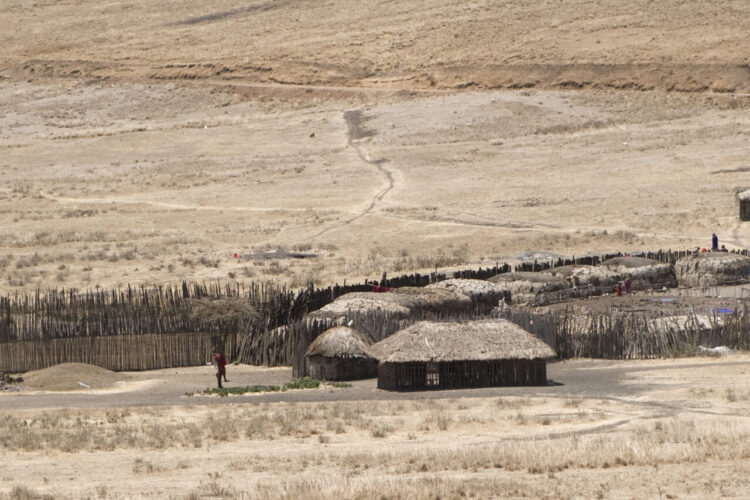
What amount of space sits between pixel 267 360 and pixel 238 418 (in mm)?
7557

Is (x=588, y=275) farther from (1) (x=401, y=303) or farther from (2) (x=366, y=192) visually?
(2) (x=366, y=192)

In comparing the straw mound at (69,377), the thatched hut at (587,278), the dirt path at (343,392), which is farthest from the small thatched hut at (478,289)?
the straw mound at (69,377)

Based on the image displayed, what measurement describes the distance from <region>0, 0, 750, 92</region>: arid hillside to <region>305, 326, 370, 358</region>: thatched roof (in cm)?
6197

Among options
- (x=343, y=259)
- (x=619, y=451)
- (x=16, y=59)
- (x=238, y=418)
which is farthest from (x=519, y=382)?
(x=16, y=59)

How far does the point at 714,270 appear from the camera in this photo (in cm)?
3875

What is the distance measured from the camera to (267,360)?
1201 inches

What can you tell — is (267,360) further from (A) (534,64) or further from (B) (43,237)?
(A) (534,64)

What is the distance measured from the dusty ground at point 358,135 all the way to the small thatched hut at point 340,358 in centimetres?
1282

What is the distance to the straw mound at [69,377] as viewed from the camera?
1092 inches

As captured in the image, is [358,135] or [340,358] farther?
[358,135]

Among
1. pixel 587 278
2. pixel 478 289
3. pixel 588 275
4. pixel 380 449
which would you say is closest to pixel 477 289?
pixel 478 289

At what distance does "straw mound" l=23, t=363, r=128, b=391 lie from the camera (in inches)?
1092

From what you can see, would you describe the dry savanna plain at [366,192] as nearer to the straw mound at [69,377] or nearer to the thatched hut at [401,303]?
the straw mound at [69,377]

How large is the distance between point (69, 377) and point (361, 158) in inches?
1805
